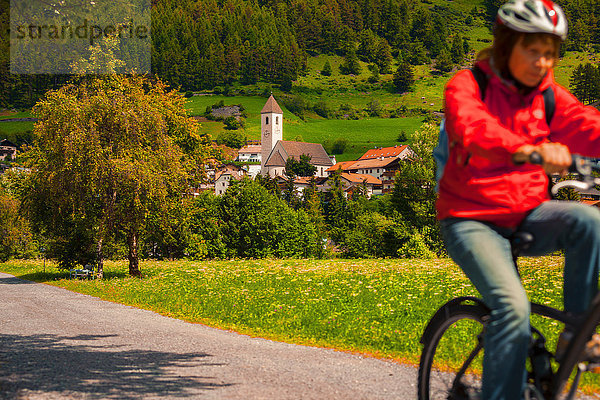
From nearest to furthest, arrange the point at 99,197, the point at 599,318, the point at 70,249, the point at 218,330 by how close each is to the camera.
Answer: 1. the point at 599,318
2. the point at 218,330
3. the point at 99,197
4. the point at 70,249

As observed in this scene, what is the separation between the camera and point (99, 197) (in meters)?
28.7

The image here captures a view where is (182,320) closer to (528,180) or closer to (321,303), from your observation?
(321,303)

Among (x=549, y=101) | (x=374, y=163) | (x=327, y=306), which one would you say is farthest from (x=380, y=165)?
(x=549, y=101)

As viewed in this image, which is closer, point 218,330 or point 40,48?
point 40,48

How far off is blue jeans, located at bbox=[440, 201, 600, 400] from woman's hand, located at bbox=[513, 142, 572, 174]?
0.83 feet

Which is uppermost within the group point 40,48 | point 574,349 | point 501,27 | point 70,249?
point 40,48

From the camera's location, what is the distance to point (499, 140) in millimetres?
2730

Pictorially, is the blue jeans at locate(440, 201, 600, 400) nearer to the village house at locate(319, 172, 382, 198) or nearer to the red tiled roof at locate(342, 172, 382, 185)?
the village house at locate(319, 172, 382, 198)

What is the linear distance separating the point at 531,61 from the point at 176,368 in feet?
17.1

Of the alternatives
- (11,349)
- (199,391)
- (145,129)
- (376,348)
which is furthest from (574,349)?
(145,129)

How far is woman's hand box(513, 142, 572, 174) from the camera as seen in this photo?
2.65 meters

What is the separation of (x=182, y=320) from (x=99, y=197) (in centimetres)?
1772

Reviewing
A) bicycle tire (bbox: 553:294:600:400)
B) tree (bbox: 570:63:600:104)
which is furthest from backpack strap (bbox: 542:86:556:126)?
tree (bbox: 570:63:600:104)

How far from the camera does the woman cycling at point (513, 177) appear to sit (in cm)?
279
